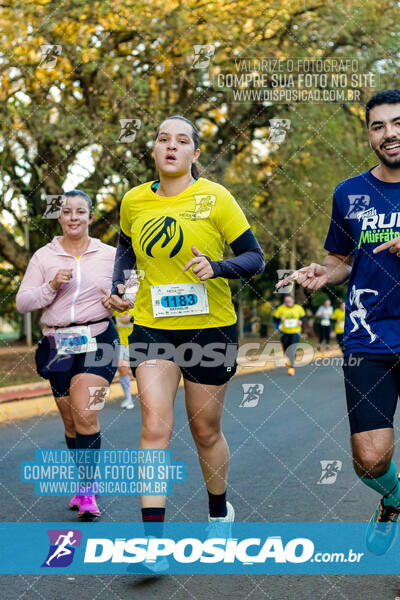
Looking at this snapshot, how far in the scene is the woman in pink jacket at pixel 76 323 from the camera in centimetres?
488

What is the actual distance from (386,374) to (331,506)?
1863mm

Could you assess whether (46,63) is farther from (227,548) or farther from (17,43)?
(227,548)

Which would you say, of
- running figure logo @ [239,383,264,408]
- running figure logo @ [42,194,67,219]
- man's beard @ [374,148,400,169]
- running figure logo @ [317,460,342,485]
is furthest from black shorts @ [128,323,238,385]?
running figure logo @ [239,383,264,408]

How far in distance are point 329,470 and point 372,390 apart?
117 inches

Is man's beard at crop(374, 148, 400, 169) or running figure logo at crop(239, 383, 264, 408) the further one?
running figure logo at crop(239, 383, 264, 408)

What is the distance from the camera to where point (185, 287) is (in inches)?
150

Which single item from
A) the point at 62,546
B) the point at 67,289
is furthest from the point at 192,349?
the point at 67,289

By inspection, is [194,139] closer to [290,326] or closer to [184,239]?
[184,239]

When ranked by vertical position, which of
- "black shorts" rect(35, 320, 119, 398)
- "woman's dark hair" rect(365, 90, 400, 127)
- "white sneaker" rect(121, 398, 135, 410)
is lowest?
"white sneaker" rect(121, 398, 135, 410)

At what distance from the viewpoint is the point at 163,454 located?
364 cm

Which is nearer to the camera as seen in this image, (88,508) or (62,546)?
(62,546)

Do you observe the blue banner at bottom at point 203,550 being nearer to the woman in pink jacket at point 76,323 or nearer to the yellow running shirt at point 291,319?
the woman in pink jacket at point 76,323

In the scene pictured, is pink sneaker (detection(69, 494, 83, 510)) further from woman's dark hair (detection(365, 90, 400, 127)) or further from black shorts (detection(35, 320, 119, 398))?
woman's dark hair (detection(365, 90, 400, 127))

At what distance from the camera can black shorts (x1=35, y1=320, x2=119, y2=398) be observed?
4.92m
